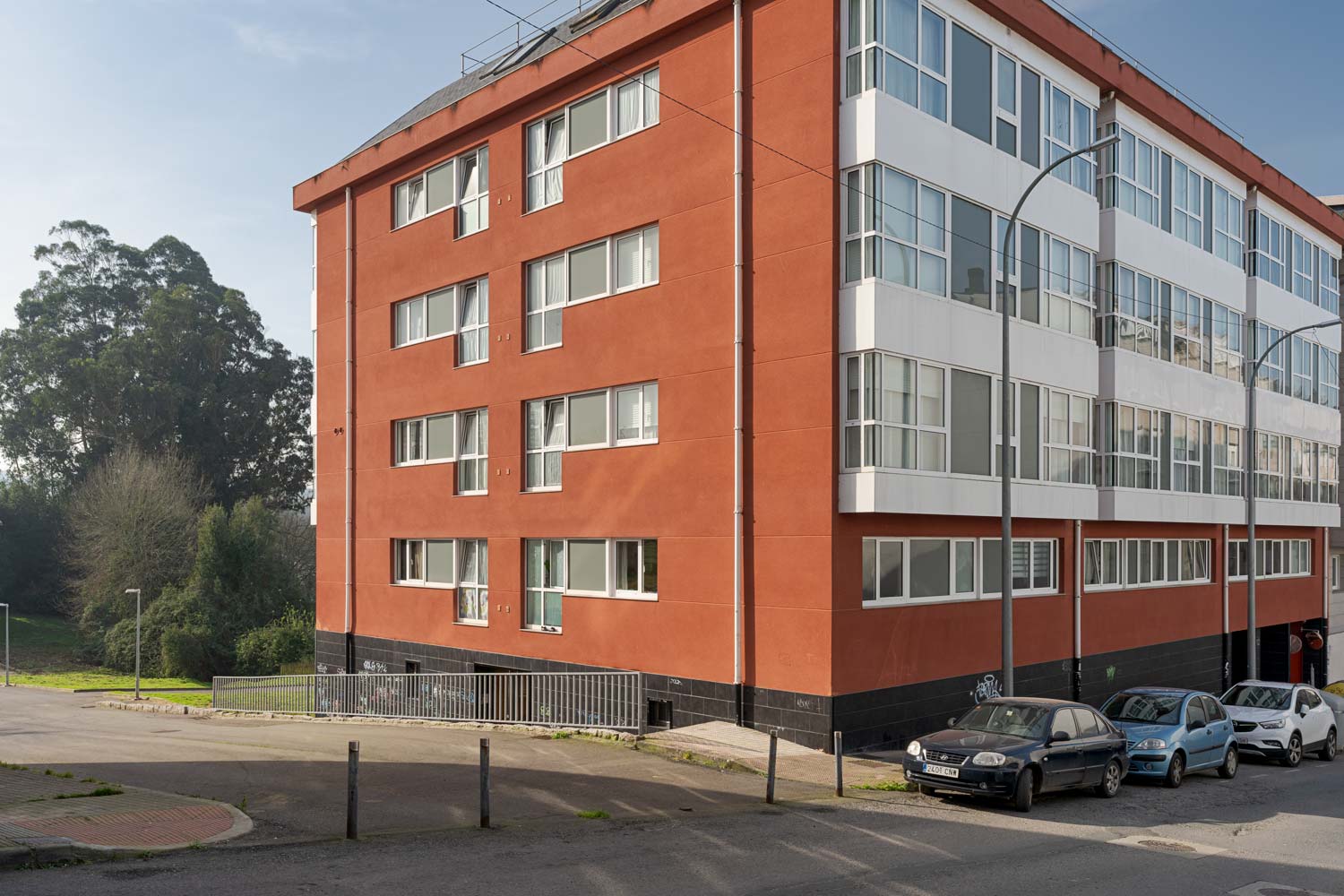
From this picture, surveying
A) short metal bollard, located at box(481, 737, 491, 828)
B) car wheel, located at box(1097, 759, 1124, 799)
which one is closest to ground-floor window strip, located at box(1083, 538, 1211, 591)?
car wheel, located at box(1097, 759, 1124, 799)

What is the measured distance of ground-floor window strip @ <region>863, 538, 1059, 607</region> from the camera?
18438 mm

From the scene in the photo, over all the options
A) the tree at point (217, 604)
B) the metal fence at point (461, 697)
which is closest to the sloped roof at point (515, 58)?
the metal fence at point (461, 697)

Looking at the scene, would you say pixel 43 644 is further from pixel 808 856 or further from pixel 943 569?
pixel 808 856

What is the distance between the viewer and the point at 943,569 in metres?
19.8

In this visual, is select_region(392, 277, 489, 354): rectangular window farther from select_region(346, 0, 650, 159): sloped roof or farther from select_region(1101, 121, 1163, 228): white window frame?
select_region(1101, 121, 1163, 228): white window frame

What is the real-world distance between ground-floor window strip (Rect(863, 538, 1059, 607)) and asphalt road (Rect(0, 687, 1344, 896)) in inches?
187

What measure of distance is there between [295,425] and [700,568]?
2306 inches

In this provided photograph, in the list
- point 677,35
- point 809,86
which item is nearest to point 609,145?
point 677,35

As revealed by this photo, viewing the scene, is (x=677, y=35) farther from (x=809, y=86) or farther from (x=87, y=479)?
(x=87, y=479)

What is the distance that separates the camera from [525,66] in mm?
23797

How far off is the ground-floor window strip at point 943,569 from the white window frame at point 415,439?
11.7 meters

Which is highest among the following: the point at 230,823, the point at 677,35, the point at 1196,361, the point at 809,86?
the point at 677,35

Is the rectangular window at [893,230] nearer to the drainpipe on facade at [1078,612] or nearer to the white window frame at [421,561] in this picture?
the drainpipe on facade at [1078,612]

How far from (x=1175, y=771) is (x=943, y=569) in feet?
16.3
